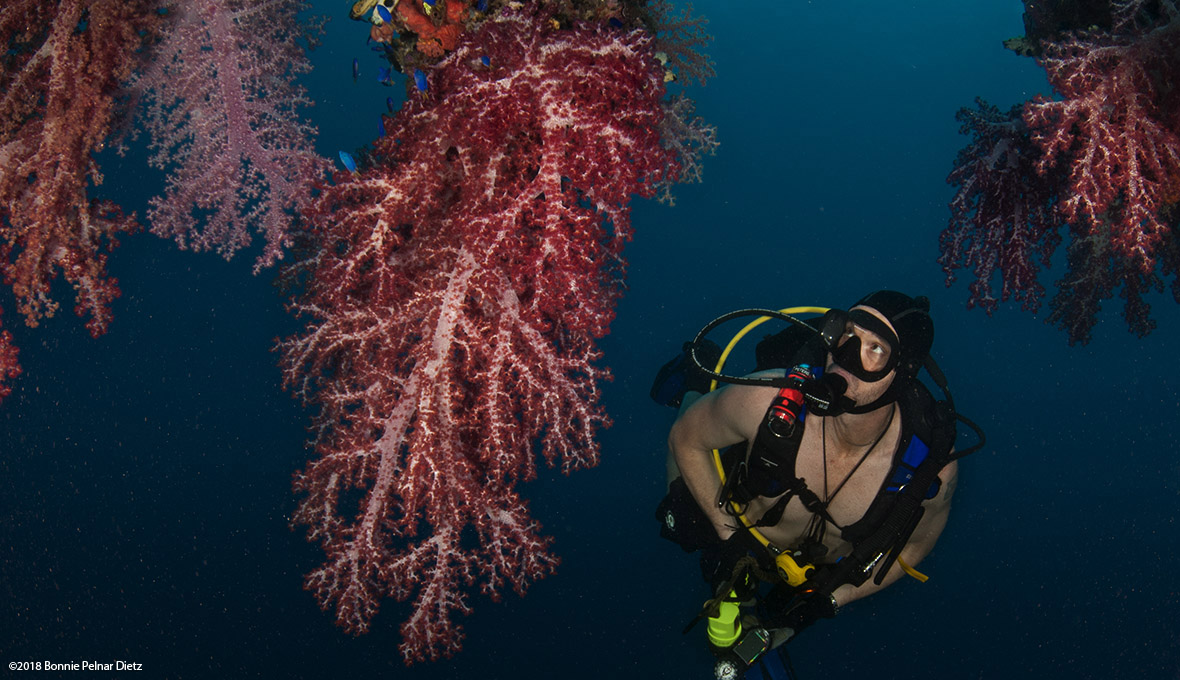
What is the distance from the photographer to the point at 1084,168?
112 inches

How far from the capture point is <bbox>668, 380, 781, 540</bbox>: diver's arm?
10.4 feet

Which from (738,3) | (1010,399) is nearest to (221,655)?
(1010,399)

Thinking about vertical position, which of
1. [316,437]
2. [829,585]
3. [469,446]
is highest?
[316,437]

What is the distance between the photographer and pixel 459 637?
3.01m

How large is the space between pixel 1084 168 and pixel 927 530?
2.35 meters

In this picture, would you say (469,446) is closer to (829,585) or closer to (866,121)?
(829,585)

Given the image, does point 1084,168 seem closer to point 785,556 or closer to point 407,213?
point 785,556

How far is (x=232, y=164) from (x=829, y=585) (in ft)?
14.3

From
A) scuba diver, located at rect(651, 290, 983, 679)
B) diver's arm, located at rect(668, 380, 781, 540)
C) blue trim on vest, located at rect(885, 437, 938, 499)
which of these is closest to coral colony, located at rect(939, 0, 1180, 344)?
scuba diver, located at rect(651, 290, 983, 679)

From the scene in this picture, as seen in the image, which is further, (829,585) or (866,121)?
(866,121)

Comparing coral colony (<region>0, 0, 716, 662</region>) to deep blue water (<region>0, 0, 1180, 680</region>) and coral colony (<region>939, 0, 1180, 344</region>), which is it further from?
deep blue water (<region>0, 0, 1180, 680</region>)

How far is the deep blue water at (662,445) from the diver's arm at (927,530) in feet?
16.2

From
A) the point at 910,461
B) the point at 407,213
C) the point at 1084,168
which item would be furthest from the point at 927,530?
the point at 407,213

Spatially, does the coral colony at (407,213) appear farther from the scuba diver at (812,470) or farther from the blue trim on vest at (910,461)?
the blue trim on vest at (910,461)
